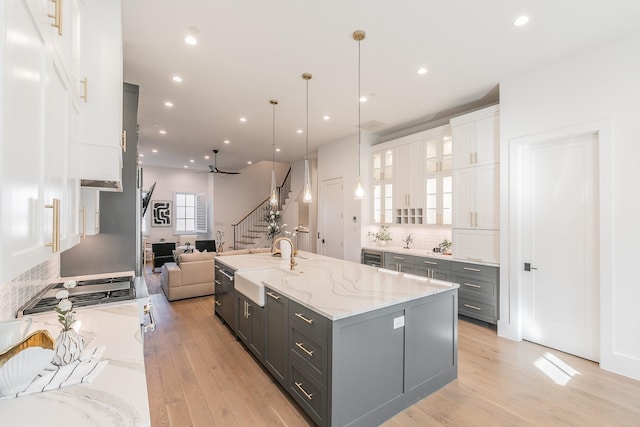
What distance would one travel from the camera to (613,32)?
2.65 m

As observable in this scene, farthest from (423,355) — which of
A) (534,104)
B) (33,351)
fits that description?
(534,104)

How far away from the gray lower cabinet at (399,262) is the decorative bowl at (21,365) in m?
4.42

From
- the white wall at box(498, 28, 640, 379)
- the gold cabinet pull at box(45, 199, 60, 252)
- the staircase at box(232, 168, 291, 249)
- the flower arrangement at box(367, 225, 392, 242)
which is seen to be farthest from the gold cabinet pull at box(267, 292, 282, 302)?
the staircase at box(232, 168, 291, 249)

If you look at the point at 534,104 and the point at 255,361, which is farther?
the point at 534,104

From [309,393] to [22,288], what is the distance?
6.42 ft

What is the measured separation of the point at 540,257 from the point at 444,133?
2.28m

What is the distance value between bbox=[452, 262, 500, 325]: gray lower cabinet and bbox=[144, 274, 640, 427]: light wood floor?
0.44m

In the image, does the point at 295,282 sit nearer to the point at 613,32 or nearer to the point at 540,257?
the point at 540,257

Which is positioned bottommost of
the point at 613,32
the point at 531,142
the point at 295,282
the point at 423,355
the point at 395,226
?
the point at 423,355

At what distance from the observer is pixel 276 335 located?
2.50m

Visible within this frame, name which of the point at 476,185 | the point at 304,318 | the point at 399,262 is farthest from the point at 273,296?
the point at 476,185

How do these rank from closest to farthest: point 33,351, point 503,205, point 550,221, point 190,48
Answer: point 33,351, point 190,48, point 550,221, point 503,205

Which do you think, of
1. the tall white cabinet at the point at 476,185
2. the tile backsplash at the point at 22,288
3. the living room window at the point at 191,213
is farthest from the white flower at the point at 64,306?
the living room window at the point at 191,213

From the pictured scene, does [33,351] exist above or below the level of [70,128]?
below
